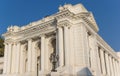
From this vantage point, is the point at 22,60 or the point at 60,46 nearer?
the point at 60,46

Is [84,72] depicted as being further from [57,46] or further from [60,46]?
[57,46]

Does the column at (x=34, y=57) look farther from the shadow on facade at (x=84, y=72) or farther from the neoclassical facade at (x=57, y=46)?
the shadow on facade at (x=84, y=72)

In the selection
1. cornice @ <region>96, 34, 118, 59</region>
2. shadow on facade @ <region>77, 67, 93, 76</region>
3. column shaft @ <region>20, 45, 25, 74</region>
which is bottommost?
shadow on facade @ <region>77, 67, 93, 76</region>

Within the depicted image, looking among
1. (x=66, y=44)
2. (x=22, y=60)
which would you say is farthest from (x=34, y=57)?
(x=66, y=44)

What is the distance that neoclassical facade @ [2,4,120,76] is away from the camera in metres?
29.2

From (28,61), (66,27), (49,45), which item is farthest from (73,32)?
(28,61)

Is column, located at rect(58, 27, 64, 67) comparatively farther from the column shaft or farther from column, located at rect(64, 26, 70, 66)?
the column shaft

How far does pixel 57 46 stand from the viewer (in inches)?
1220

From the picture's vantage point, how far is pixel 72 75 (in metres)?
28.0

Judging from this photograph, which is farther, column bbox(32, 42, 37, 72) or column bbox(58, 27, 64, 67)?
column bbox(32, 42, 37, 72)

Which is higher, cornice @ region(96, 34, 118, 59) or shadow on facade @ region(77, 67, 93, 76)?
cornice @ region(96, 34, 118, 59)

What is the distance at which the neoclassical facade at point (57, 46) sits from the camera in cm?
2923

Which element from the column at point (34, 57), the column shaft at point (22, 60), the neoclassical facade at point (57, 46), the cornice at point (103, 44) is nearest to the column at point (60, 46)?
the neoclassical facade at point (57, 46)

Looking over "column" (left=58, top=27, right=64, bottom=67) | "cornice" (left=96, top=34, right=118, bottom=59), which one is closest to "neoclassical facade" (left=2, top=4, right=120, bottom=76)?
"column" (left=58, top=27, right=64, bottom=67)
